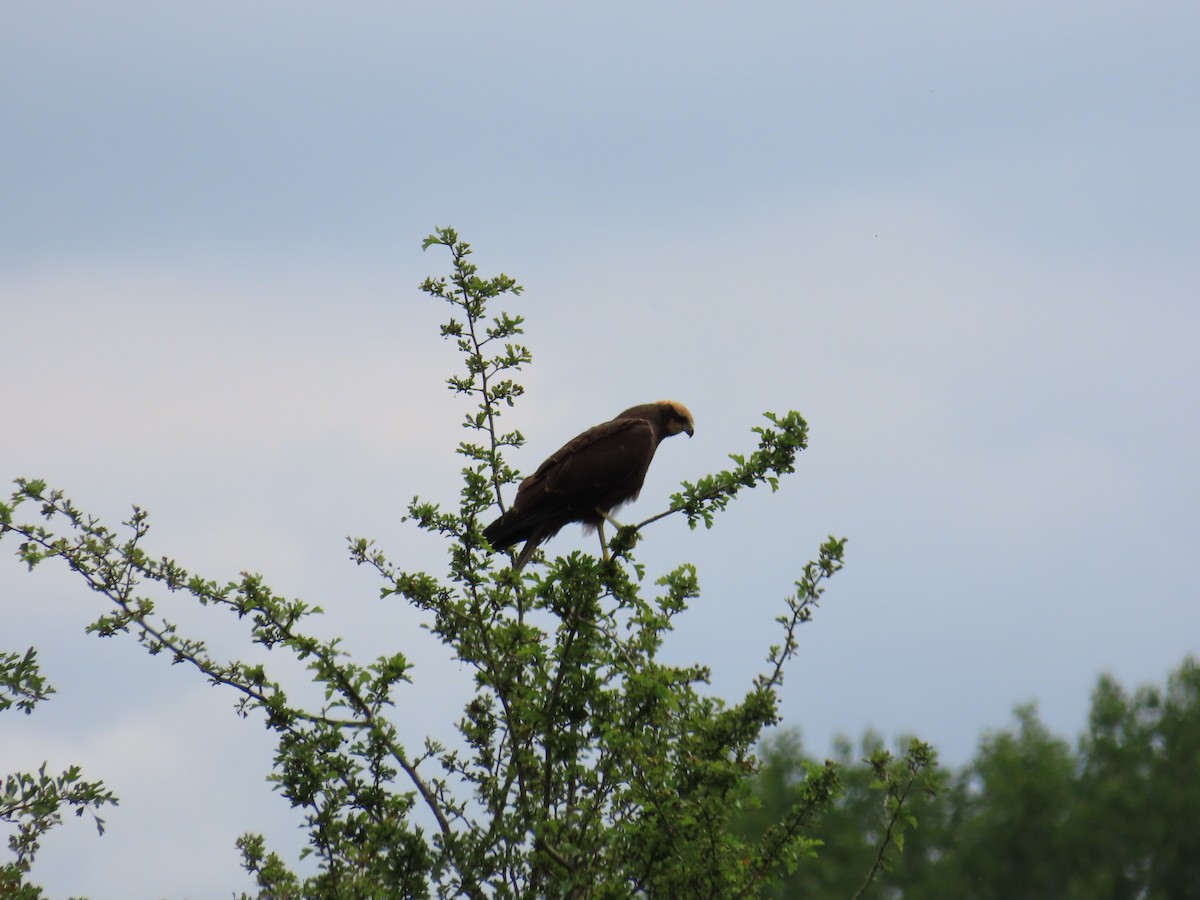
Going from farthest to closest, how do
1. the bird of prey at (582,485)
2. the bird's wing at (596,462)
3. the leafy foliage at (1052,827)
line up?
the leafy foliage at (1052,827) → the bird's wing at (596,462) → the bird of prey at (582,485)

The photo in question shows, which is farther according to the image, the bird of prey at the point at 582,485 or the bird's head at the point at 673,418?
the bird's head at the point at 673,418

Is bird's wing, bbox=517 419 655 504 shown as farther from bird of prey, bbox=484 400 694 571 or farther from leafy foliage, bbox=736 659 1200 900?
leafy foliage, bbox=736 659 1200 900

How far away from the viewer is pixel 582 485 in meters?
8.48

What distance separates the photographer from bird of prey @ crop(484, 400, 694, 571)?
8.28 m

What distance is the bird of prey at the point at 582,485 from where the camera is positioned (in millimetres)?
8281

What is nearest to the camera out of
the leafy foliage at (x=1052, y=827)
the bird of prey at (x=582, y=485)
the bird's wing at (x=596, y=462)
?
the bird of prey at (x=582, y=485)

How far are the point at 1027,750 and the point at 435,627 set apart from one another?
2637cm

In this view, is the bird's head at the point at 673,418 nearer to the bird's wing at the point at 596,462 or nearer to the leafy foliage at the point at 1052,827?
the bird's wing at the point at 596,462

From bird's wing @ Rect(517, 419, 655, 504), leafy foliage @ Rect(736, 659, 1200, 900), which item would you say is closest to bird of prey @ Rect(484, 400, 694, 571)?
bird's wing @ Rect(517, 419, 655, 504)

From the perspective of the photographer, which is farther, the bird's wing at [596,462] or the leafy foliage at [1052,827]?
the leafy foliage at [1052,827]

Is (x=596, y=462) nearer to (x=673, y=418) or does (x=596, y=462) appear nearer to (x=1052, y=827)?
(x=673, y=418)

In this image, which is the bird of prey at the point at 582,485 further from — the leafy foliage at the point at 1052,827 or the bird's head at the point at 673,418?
the leafy foliage at the point at 1052,827

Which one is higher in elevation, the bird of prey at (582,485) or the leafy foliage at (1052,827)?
the leafy foliage at (1052,827)

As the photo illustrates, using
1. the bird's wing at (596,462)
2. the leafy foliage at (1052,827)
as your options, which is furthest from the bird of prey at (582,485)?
the leafy foliage at (1052,827)
